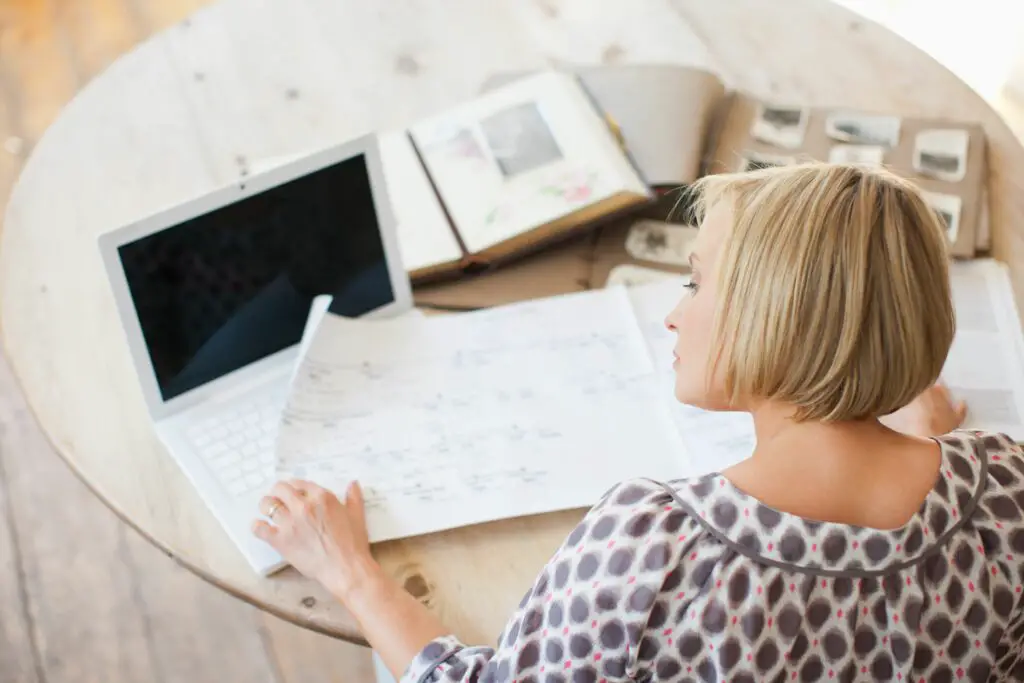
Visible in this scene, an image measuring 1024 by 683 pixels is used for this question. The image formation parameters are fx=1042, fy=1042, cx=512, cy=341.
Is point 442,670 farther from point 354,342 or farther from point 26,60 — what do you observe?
point 26,60

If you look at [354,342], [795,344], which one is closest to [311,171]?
[354,342]

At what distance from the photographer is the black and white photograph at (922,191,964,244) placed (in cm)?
109

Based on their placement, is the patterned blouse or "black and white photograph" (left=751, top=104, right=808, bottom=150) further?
"black and white photograph" (left=751, top=104, right=808, bottom=150)

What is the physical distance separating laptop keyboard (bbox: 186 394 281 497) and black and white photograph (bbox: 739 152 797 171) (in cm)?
57

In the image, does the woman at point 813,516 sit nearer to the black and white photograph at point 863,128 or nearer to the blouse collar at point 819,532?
the blouse collar at point 819,532

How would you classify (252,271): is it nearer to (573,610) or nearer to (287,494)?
(287,494)

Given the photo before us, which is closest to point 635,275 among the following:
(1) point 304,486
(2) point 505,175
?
(2) point 505,175

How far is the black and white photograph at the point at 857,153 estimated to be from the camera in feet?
3.82

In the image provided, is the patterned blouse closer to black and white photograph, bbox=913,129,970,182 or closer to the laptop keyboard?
the laptop keyboard

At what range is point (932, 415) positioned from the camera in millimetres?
922

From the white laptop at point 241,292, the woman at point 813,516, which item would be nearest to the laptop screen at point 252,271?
the white laptop at point 241,292

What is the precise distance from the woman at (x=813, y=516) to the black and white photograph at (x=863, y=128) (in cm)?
51

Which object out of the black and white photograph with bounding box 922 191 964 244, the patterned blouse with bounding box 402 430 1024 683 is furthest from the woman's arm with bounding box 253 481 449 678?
the black and white photograph with bounding box 922 191 964 244

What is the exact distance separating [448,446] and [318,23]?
2.33 ft
